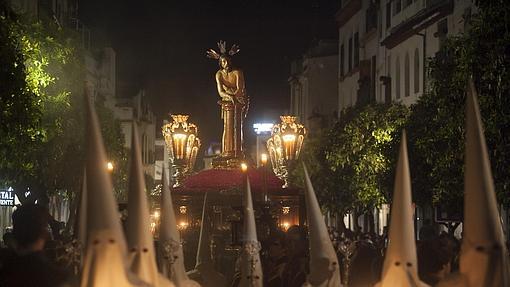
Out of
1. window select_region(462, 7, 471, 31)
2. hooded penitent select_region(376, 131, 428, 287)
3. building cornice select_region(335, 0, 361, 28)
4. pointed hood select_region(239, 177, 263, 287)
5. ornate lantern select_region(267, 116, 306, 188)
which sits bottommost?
pointed hood select_region(239, 177, 263, 287)

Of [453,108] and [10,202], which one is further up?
[453,108]

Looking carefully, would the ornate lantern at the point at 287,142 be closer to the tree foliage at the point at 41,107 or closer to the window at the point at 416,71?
the tree foliage at the point at 41,107

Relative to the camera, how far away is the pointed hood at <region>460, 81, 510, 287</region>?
310 inches

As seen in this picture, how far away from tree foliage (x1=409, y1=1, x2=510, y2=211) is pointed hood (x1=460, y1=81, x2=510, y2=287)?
596 inches

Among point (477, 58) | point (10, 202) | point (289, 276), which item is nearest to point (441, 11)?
point (10, 202)

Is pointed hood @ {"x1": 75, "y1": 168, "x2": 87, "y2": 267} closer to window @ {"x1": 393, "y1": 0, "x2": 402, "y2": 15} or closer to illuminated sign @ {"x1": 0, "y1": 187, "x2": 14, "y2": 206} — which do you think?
illuminated sign @ {"x1": 0, "y1": 187, "x2": 14, "y2": 206}

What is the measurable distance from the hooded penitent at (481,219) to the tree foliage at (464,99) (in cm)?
1513

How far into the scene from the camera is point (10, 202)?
4216 cm

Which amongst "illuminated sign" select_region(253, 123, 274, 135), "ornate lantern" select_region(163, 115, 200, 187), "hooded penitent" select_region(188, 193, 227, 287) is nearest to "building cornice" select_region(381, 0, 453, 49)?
"ornate lantern" select_region(163, 115, 200, 187)

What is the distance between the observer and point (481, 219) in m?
7.91

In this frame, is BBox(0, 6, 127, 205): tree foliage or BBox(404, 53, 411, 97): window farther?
BBox(404, 53, 411, 97): window

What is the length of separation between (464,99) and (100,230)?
18466 millimetres

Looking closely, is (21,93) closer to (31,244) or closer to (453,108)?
(453,108)

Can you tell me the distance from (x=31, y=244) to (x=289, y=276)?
5.38m
